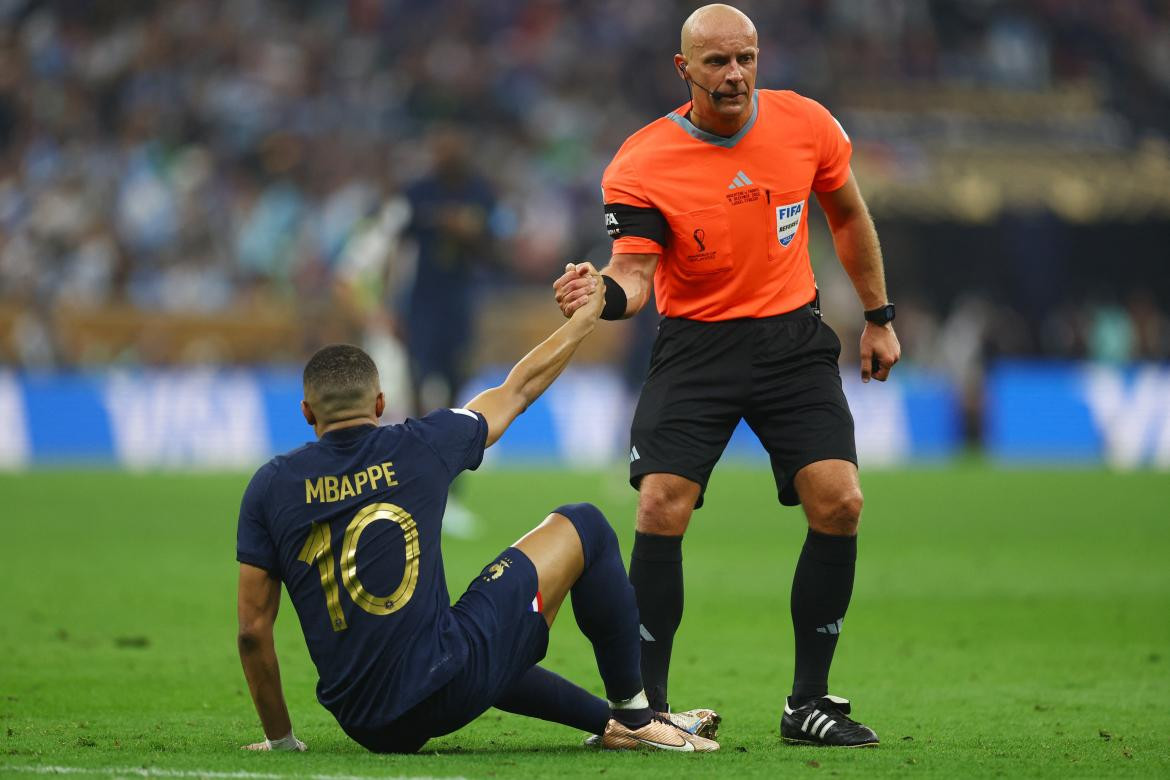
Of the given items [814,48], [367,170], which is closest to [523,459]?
[367,170]

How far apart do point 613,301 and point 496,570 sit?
1.18m

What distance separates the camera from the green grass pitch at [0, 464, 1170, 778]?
17.9ft

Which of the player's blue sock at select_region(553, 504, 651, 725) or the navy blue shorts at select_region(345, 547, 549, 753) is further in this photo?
the player's blue sock at select_region(553, 504, 651, 725)

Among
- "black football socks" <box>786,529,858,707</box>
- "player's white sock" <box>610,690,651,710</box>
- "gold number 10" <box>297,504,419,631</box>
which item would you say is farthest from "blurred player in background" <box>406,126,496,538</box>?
"gold number 10" <box>297,504,419,631</box>

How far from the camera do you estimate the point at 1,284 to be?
2302 cm

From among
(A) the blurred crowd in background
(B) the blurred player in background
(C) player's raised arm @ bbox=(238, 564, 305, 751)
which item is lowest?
(C) player's raised arm @ bbox=(238, 564, 305, 751)

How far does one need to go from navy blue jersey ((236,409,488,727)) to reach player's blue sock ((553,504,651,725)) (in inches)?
20.2

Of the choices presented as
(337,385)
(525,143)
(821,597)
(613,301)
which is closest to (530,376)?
(613,301)

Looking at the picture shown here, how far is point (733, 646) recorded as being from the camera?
8.64 meters

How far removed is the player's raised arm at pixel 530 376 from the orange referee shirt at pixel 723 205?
48 centimetres

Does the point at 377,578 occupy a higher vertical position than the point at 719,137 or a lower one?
lower

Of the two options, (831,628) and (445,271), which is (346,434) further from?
(445,271)

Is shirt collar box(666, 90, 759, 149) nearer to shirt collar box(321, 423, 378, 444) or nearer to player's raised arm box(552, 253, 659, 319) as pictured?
player's raised arm box(552, 253, 659, 319)

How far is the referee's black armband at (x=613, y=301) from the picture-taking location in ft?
A: 20.0
